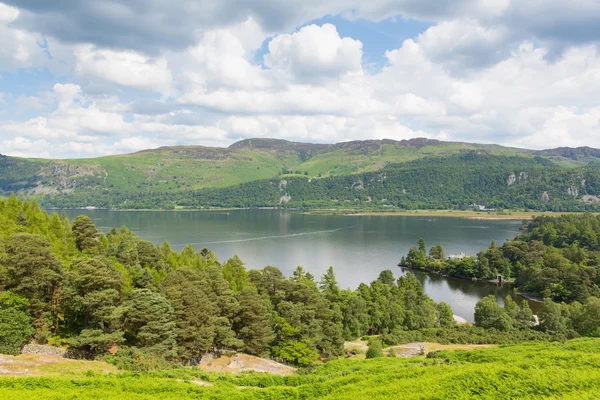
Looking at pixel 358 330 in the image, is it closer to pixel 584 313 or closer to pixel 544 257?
pixel 584 313

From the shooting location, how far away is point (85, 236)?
46.3 m

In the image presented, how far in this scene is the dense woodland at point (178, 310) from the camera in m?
26.7

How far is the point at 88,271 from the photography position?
27859 mm

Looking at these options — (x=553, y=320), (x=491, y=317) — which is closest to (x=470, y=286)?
(x=491, y=317)

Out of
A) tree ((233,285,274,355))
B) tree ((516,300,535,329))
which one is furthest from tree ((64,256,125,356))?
tree ((516,300,535,329))

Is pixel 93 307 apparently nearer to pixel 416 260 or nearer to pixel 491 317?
pixel 491 317

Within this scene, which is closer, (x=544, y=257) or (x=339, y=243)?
(x=544, y=257)

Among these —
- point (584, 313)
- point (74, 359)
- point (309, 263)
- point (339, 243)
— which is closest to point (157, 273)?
point (74, 359)

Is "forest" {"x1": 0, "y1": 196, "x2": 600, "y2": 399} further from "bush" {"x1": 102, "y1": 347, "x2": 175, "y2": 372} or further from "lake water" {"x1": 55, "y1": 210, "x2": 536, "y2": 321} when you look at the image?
"lake water" {"x1": 55, "y1": 210, "x2": 536, "y2": 321}

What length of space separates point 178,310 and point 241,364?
6599 millimetres

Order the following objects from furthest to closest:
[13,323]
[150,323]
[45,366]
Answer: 1. [150,323]
2. [13,323]
3. [45,366]

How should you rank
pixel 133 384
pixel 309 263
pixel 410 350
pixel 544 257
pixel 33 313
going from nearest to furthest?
pixel 133 384 → pixel 33 313 → pixel 410 350 → pixel 544 257 → pixel 309 263

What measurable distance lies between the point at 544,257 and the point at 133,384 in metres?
91.1

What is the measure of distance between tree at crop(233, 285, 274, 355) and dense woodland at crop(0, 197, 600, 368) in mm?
93
